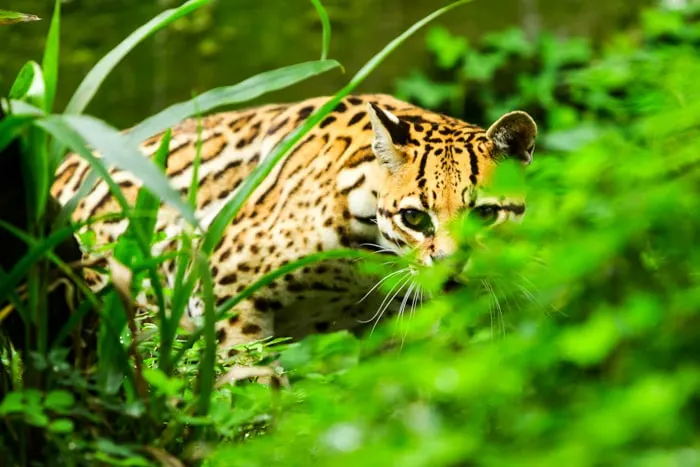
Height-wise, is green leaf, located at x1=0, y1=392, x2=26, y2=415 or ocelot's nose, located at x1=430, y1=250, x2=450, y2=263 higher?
ocelot's nose, located at x1=430, y1=250, x2=450, y2=263

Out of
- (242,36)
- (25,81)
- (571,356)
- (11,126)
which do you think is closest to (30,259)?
(11,126)

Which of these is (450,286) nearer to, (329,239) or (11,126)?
(329,239)

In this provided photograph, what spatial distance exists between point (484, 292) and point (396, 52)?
5489mm

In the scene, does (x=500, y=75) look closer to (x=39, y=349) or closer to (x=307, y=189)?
(x=307, y=189)

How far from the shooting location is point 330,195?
4.70m

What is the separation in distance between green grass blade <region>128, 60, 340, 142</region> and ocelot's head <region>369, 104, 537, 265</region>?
1301mm

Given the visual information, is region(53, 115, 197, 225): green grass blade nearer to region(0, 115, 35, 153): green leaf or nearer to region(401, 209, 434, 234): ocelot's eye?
region(0, 115, 35, 153): green leaf

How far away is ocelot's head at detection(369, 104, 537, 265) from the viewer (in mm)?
4277

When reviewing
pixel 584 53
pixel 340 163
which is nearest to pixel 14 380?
pixel 340 163

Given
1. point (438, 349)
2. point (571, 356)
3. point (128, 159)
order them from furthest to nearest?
point (128, 159)
point (438, 349)
point (571, 356)

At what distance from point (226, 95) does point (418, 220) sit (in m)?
1.53

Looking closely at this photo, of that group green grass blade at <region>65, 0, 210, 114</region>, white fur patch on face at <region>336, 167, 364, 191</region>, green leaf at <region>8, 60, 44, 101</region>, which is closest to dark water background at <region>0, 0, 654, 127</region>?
white fur patch on face at <region>336, 167, 364, 191</region>

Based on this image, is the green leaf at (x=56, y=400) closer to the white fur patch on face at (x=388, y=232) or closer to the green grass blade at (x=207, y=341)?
the green grass blade at (x=207, y=341)

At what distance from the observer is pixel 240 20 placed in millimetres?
9008
